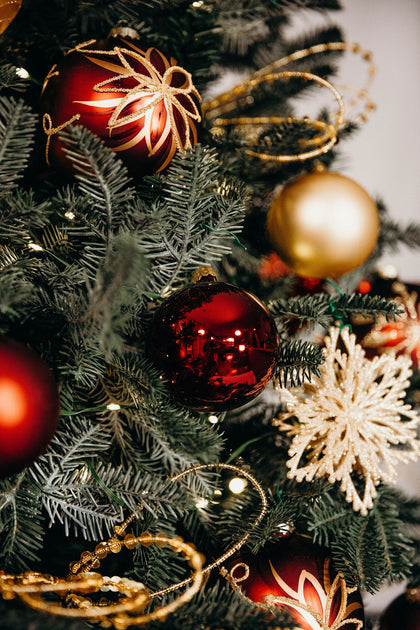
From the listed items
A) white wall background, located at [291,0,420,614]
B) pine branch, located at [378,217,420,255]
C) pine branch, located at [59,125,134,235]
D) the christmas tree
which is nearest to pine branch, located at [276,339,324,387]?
the christmas tree

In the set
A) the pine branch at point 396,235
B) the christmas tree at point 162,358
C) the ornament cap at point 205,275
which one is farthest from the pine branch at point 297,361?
the pine branch at point 396,235

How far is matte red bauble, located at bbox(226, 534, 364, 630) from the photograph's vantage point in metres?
0.43

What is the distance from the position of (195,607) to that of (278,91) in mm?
655

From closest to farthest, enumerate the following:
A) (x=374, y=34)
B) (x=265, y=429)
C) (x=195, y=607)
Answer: (x=195, y=607)
(x=265, y=429)
(x=374, y=34)

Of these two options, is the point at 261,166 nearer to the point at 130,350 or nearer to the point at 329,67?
the point at 329,67

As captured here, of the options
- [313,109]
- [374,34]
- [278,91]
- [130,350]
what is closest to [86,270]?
[130,350]

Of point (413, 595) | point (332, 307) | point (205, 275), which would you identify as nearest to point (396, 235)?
point (332, 307)

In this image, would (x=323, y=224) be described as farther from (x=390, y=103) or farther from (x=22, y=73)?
(x=390, y=103)

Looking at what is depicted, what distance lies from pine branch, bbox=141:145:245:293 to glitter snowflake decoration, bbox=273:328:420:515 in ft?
0.56

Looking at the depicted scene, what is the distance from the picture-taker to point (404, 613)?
560 mm

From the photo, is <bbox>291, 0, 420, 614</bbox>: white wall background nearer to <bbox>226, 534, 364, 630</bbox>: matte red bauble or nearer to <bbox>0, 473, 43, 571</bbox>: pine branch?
<bbox>226, 534, 364, 630</bbox>: matte red bauble

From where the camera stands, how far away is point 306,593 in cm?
45

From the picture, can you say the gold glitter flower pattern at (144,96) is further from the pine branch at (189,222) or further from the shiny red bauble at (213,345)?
the shiny red bauble at (213,345)

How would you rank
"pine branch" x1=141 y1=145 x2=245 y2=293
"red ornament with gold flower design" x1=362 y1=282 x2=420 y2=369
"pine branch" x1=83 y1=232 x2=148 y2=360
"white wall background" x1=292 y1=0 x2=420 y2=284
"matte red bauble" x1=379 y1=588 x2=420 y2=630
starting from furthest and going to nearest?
"white wall background" x1=292 y1=0 x2=420 y2=284 → "red ornament with gold flower design" x1=362 y1=282 x2=420 y2=369 → "matte red bauble" x1=379 y1=588 x2=420 y2=630 → "pine branch" x1=141 y1=145 x2=245 y2=293 → "pine branch" x1=83 y1=232 x2=148 y2=360
